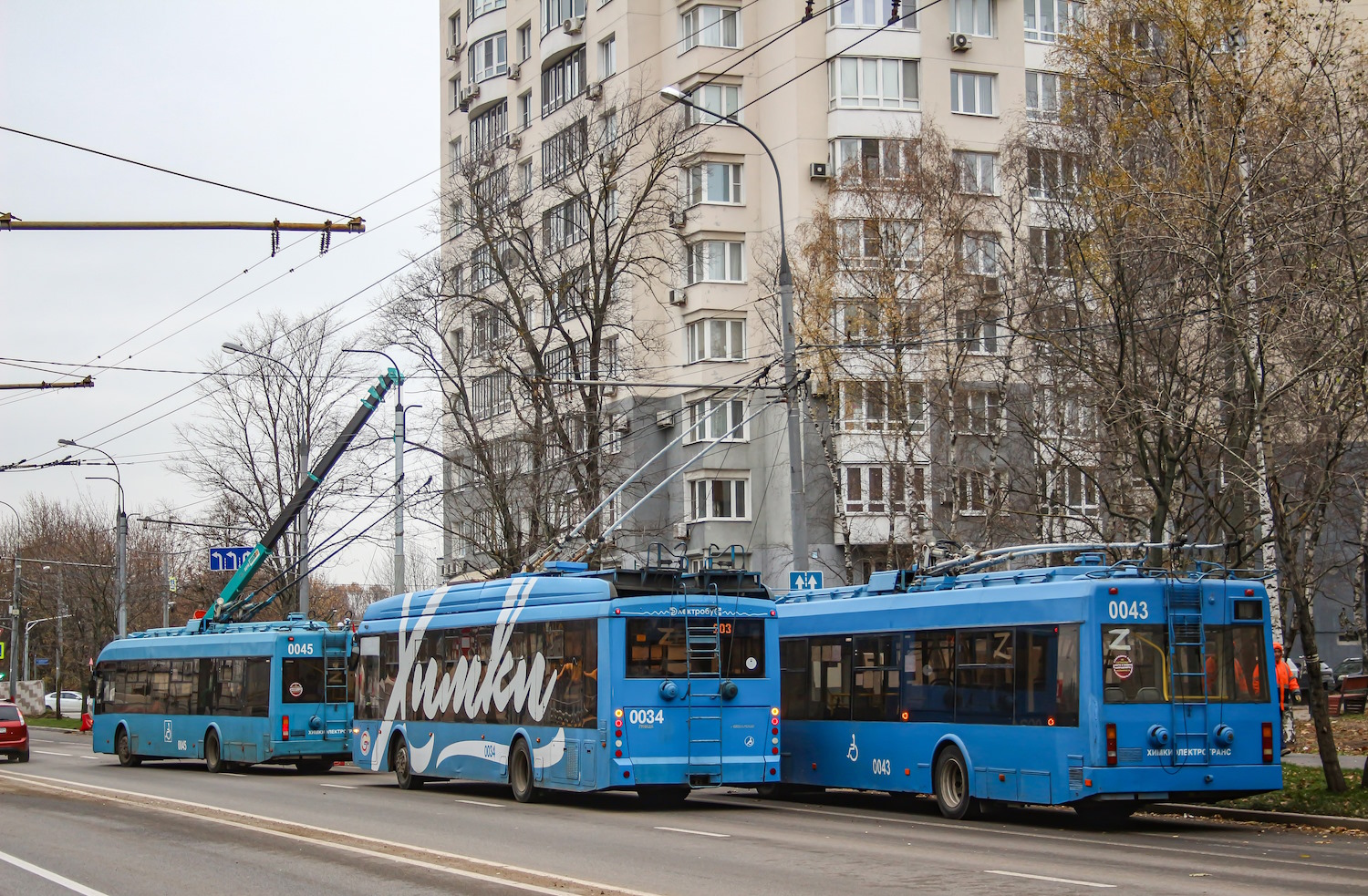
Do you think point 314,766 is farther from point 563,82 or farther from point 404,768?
point 563,82

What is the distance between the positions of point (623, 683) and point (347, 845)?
16.8ft

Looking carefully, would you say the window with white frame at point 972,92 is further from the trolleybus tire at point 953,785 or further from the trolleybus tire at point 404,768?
the trolleybus tire at point 953,785

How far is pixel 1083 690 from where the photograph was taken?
1656 centimetres

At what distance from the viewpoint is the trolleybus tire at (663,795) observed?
2048cm

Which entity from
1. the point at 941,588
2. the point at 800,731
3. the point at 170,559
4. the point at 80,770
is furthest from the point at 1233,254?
the point at 170,559

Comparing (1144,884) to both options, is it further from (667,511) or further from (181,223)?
(667,511)

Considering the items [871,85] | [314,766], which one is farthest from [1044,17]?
[314,766]

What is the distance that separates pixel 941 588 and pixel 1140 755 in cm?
362

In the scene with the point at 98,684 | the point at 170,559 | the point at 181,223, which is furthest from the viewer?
the point at 170,559

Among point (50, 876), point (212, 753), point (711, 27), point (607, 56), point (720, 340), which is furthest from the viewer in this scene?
point (607, 56)

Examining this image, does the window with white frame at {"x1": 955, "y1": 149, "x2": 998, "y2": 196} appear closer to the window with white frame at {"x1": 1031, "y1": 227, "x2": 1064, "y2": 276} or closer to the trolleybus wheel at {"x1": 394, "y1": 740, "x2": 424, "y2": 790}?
the window with white frame at {"x1": 1031, "y1": 227, "x2": 1064, "y2": 276}

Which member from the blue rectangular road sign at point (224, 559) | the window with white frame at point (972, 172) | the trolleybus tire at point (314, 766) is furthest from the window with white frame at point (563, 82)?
the trolleybus tire at point (314, 766)

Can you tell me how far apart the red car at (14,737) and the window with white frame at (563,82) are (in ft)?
93.4

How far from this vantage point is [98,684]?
117 feet
